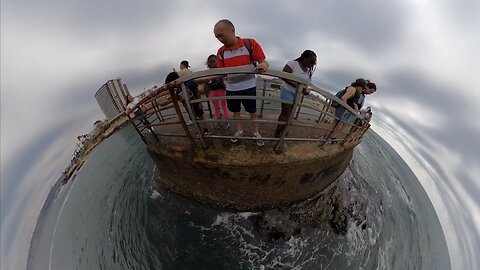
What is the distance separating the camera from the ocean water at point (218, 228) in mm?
8133

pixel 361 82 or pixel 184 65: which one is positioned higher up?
pixel 184 65

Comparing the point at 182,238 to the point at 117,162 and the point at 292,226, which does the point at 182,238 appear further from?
the point at 117,162

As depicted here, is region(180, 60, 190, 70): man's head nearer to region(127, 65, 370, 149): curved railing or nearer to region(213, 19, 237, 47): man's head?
region(127, 65, 370, 149): curved railing

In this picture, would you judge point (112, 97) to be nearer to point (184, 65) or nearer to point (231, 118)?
point (184, 65)

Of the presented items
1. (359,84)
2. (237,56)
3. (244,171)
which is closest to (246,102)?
(237,56)

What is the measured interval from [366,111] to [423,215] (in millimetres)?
7623

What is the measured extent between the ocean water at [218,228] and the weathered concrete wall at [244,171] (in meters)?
0.60

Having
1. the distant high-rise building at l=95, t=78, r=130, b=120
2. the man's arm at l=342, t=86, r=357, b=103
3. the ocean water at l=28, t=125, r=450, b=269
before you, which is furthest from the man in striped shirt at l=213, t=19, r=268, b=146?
the distant high-rise building at l=95, t=78, r=130, b=120

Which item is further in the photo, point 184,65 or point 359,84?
point 184,65

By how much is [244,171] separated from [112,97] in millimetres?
8566

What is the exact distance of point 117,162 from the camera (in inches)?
480

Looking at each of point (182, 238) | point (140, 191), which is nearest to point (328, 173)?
point (182, 238)

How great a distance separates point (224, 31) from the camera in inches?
189

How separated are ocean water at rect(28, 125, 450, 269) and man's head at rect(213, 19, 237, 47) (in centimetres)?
454
